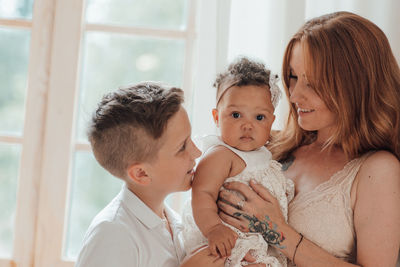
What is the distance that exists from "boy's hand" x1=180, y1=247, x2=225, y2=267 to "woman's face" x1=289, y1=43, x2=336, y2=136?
1.88 feet

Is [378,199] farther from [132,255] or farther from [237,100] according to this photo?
[132,255]

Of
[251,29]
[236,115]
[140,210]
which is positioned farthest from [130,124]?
[251,29]

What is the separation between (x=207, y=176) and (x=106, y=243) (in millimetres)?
409

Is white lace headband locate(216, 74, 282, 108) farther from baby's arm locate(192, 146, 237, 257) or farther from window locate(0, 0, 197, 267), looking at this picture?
window locate(0, 0, 197, 267)

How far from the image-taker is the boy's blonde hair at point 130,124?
1304mm

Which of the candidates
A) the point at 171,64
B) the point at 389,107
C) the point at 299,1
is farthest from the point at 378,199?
the point at 171,64

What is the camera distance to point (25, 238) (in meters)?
2.06

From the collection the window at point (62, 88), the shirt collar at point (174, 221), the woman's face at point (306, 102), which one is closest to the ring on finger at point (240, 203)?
the shirt collar at point (174, 221)

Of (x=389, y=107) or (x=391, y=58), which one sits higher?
(x=391, y=58)

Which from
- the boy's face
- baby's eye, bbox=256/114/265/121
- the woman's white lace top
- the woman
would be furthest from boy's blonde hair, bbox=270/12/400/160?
the boy's face

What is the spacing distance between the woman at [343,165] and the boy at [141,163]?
0.21m

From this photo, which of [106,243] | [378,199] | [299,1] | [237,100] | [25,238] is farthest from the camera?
[25,238]

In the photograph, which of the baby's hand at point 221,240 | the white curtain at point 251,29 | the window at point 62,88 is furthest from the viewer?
the window at point 62,88

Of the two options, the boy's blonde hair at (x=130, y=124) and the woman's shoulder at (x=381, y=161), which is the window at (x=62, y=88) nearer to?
the boy's blonde hair at (x=130, y=124)
